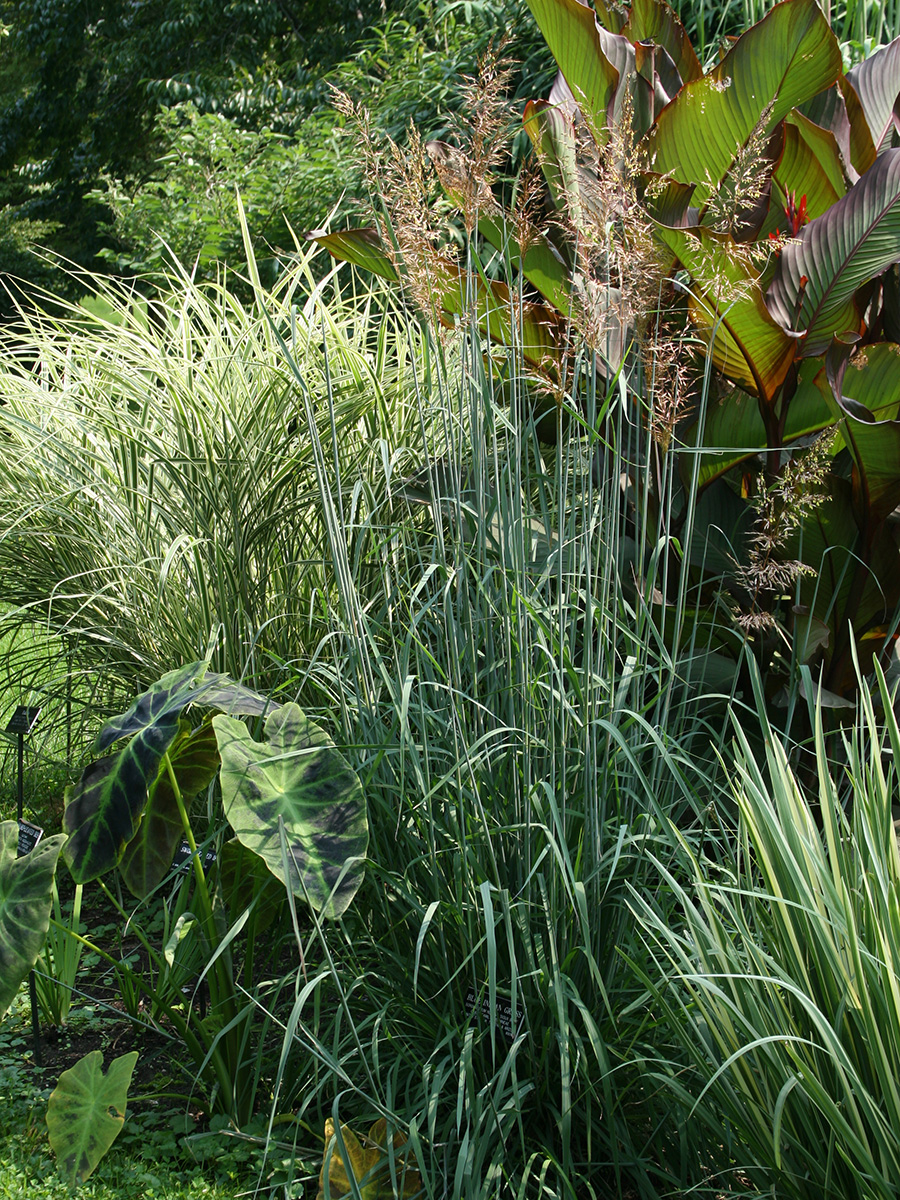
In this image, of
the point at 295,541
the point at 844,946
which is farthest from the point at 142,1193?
the point at 295,541

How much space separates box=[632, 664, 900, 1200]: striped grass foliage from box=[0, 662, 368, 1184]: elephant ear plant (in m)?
0.52

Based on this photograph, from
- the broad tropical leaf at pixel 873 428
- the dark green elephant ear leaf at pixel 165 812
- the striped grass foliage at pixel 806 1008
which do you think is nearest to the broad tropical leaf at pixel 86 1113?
the dark green elephant ear leaf at pixel 165 812

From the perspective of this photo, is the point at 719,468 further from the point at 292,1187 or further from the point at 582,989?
the point at 292,1187

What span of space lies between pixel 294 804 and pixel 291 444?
1.23 m

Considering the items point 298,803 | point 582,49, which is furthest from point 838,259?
point 298,803

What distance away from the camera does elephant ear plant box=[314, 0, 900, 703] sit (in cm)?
183

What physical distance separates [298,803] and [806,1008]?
2.60 feet

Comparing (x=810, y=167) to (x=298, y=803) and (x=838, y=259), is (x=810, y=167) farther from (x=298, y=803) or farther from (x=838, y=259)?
(x=298, y=803)

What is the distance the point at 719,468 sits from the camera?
83.0 inches

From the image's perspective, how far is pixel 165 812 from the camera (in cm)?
180

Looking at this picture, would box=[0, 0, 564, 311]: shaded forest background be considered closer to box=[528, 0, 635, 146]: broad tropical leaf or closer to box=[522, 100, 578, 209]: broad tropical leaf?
box=[528, 0, 635, 146]: broad tropical leaf

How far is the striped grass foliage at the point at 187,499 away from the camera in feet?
7.92

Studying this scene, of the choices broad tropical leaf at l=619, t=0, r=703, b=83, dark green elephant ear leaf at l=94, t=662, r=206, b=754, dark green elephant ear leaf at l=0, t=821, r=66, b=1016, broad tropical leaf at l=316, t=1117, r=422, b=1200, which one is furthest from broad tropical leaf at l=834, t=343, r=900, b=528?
dark green elephant ear leaf at l=0, t=821, r=66, b=1016

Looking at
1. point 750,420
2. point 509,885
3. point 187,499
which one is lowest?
point 509,885
